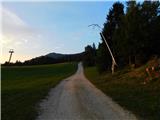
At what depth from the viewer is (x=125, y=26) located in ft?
156

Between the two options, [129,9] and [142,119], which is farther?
[129,9]

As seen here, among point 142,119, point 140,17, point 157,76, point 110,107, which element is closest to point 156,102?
point 110,107

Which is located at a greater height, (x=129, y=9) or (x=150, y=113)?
(x=129, y=9)

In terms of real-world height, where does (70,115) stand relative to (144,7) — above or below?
below

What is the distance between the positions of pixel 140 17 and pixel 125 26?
2.68 m

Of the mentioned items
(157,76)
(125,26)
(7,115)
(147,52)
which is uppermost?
(125,26)

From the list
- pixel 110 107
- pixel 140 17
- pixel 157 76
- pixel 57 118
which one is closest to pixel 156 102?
pixel 110 107

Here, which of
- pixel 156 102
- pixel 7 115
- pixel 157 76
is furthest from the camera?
pixel 157 76

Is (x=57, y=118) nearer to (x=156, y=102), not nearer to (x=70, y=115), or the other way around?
(x=70, y=115)

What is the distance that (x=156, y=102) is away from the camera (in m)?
18.9

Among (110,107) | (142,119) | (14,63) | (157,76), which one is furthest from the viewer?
(14,63)

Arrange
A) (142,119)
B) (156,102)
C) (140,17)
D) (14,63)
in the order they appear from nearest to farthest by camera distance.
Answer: (142,119)
(156,102)
(140,17)
(14,63)

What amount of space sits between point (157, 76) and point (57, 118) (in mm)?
16780

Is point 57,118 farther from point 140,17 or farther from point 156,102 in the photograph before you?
point 140,17
